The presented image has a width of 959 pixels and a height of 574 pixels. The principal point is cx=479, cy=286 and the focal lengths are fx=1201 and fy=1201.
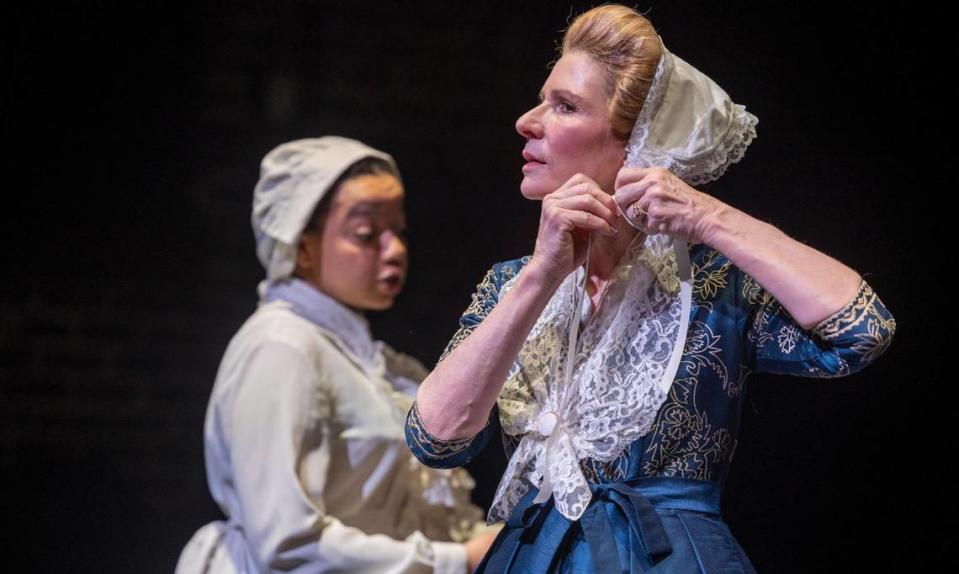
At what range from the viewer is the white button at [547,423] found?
5.17 ft

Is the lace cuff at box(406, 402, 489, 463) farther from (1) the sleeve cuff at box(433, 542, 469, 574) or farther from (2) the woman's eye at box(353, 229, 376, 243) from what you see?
(2) the woman's eye at box(353, 229, 376, 243)

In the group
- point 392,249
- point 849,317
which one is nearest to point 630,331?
point 849,317

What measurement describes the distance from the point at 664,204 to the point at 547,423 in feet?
1.08

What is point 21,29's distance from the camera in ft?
9.21

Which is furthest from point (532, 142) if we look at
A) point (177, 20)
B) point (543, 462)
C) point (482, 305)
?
point (177, 20)

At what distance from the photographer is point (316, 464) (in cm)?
236

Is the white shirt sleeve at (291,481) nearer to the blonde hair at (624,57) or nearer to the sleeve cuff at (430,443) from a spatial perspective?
the sleeve cuff at (430,443)

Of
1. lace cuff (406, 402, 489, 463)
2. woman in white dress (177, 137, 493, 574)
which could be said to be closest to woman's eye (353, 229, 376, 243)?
woman in white dress (177, 137, 493, 574)

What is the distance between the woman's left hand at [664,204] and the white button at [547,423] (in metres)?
0.28

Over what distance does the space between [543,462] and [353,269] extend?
1180mm

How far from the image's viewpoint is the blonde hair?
5.28 feet

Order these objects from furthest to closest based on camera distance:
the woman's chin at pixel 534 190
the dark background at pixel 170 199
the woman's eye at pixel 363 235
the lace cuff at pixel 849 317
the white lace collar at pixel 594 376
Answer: the dark background at pixel 170 199
the woman's eye at pixel 363 235
the woman's chin at pixel 534 190
the white lace collar at pixel 594 376
the lace cuff at pixel 849 317

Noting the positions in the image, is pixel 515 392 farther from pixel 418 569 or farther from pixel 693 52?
pixel 693 52

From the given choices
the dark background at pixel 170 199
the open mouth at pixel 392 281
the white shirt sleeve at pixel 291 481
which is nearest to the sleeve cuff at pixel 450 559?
the white shirt sleeve at pixel 291 481
